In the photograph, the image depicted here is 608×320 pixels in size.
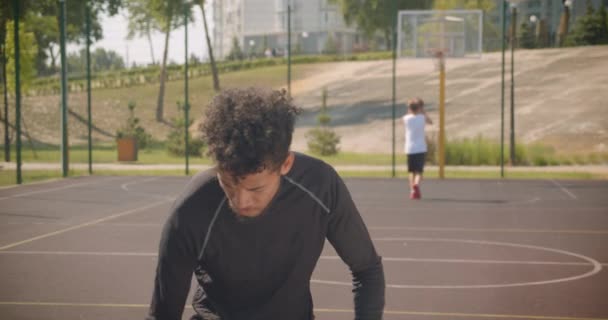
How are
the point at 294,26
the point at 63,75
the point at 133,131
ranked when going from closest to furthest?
1. the point at 63,75
2. the point at 133,131
3. the point at 294,26

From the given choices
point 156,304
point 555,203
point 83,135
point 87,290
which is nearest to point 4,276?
point 87,290

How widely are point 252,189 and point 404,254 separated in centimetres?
721

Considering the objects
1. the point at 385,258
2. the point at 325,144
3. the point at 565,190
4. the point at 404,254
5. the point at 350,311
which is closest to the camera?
the point at 350,311

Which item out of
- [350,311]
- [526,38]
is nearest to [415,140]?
[350,311]

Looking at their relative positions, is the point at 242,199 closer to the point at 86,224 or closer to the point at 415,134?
the point at 86,224

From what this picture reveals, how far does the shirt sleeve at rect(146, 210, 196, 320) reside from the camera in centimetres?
263

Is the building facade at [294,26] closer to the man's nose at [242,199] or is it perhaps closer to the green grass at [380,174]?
the green grass at [380,174]

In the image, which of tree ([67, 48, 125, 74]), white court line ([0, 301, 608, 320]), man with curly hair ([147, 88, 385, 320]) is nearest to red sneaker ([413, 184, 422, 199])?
white court line ([0, 301, 608, 320])

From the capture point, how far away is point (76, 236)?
432 inches

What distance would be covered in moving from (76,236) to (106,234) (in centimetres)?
40

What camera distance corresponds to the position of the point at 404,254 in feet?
31.1

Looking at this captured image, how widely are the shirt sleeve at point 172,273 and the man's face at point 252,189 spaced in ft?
0.71

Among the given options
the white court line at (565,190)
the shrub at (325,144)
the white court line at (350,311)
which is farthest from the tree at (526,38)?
the white court line at (350,311)

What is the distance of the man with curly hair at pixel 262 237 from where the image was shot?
249 cm
